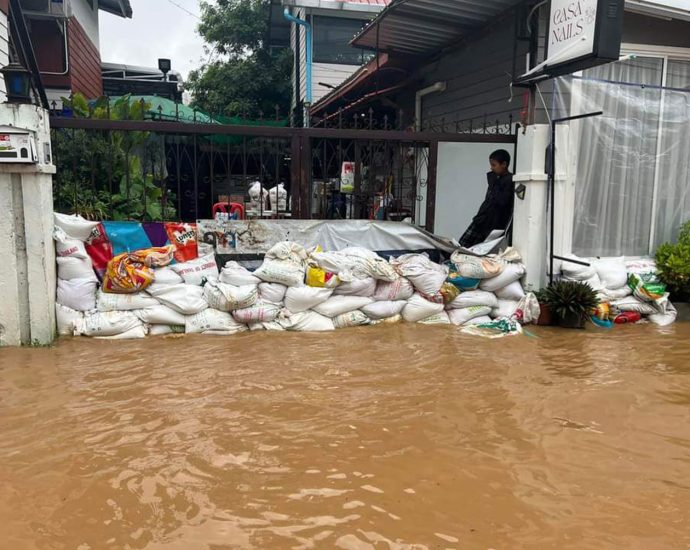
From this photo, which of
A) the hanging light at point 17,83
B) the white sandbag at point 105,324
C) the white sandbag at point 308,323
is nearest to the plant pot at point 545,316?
the white sandbag at point 308,323

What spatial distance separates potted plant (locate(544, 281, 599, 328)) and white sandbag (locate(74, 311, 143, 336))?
403 centimetres

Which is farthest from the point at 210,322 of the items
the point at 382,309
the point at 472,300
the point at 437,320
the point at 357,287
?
the point at 472,300

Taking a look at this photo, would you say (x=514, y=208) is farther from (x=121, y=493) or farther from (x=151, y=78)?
(x=151, y=78)

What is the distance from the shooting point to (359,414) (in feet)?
11.8

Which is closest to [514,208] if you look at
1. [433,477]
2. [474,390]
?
[474,390]

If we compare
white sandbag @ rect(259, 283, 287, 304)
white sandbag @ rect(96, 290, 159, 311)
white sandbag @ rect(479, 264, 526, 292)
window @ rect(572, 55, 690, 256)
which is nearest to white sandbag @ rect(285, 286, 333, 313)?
white sandbag @ rect(259, 283, 287, 304)

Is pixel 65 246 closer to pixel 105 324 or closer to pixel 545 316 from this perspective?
pixel 105 324

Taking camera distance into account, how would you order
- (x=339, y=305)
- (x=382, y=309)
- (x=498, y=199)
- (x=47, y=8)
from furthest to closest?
1. (x=47, y=8)
2. (x=498, y=199)
3. (x=382, y=309)
4. (x=339, y=305)

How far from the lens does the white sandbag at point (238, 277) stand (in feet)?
17.7

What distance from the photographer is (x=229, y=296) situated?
5.24 m

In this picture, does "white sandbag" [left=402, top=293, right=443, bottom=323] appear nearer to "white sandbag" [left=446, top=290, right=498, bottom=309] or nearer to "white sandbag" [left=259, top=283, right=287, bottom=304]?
"white sandbag" [left=446, top=290, right=498, bottom=309]

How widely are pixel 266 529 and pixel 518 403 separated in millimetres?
2058

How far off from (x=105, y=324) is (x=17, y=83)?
2144mm

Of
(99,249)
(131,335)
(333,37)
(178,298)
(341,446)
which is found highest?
(333,37)
